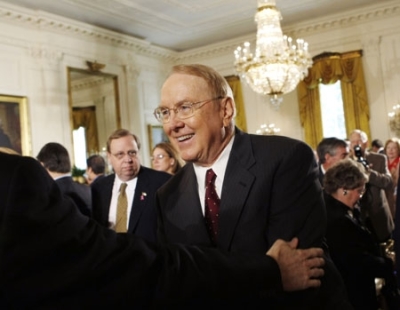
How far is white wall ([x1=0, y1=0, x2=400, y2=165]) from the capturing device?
9.28m

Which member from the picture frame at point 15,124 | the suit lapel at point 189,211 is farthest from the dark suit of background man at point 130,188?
the picture frame at point 15,124

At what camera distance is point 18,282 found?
103cm

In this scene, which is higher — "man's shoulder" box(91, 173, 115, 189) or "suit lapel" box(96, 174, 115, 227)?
"man's shoulder" box(91, 173, 115, 189)

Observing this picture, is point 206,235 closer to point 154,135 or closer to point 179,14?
point 179,14

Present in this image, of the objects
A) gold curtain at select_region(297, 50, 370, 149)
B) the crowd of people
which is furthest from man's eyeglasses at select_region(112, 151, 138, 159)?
gold curtain at select_region(297, 50, 370, 149)

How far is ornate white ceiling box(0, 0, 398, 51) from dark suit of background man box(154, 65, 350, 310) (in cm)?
812

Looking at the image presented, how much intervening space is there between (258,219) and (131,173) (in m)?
2.12

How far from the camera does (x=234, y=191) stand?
1.80 meters

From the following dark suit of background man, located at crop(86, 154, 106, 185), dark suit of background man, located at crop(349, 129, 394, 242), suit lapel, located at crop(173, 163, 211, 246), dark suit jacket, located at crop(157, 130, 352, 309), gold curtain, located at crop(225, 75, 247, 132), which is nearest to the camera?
dark suit jacket, located at crop(157, 130, 352, 309)

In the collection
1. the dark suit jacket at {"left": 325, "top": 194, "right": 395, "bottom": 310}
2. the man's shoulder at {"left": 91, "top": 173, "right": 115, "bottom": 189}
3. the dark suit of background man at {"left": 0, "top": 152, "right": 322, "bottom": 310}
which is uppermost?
the man's shoulder at {"left": 91, "top": 173, "right": 115, "bottom": 189}

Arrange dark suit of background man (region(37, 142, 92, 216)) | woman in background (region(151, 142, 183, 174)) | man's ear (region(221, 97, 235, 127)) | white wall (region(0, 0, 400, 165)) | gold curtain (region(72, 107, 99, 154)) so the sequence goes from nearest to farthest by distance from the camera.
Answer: man's ear (region(221, 97, 235, 127)) < dark suit of background man (region(37, 142, 92, 216)) < woman in background (region(151, 142, 183, 174)) < white wall (region(0, 0, 400, 165)) < gold curtain (region(72, 107, 99, 154))

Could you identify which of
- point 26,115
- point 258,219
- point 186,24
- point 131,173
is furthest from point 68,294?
point 186,24

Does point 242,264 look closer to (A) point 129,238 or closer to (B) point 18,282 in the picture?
(A) point 129,238

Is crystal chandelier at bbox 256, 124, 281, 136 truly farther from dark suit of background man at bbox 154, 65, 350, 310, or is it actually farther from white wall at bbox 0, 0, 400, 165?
dark suit of background man at bbox 154, 65, 350, 310
